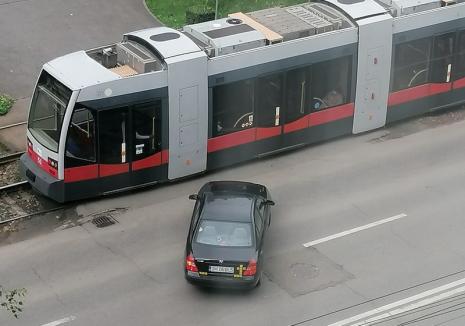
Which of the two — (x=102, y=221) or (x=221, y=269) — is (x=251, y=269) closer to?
(x=221, y=269)

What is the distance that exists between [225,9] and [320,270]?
13348 millimetres

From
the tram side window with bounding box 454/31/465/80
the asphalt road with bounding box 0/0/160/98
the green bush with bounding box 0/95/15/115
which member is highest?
the tram side window with bounding box 454/31/465/80

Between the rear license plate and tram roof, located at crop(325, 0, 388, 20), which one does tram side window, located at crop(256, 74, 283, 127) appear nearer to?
tram roof, located at crop(325, 0, 388, 20)

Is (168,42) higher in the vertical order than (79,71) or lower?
higher

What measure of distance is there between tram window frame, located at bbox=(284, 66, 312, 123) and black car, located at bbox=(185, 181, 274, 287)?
138 inches

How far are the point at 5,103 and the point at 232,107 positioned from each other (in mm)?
6294

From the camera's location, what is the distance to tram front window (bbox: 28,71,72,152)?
18.8 meters

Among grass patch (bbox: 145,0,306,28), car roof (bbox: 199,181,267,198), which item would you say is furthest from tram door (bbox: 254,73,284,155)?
grass patch (bbox: 145,0,306,28)

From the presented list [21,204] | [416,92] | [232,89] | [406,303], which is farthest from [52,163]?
[416,92]

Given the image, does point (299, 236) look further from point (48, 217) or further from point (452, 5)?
point (452, 5)

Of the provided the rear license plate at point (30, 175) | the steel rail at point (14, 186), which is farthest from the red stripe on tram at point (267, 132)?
the steel rail at point (14, 186)

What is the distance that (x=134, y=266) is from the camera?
17.6 meters

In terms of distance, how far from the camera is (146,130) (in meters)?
19.5

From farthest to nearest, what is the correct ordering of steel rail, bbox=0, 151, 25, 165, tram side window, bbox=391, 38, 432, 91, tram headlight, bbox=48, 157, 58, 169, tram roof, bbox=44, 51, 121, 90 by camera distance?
tram side window, bbox=391, 38, 432, 91 → steel rail, bbox=0, 151, 25, 165 → tram headlight, bbox=48, 157, 58, 169 → tram roof, bbox=44, 51, 121, 90
